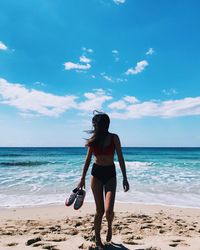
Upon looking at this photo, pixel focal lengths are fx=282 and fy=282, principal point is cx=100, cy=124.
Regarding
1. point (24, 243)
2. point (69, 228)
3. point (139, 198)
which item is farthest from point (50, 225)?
point (139, 198)

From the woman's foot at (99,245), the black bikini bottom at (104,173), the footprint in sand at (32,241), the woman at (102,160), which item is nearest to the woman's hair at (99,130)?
the woman at (102,160)

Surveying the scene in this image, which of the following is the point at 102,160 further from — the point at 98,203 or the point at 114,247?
the point at 114,247

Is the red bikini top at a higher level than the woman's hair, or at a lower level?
lower

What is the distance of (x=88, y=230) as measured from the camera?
5242mm

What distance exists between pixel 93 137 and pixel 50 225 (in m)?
2.65

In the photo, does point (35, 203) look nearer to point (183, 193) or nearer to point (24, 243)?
point (24, 243)

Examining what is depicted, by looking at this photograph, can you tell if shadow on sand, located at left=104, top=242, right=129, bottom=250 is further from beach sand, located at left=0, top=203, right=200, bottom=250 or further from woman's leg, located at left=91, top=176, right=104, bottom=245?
woman's leg, located at left=91, top=176, right=104, bottom=245

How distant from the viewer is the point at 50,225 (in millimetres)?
5738

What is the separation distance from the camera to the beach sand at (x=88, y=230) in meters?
4.39

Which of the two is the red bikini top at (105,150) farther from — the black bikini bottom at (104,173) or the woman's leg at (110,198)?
the woman's leg at (110,198)

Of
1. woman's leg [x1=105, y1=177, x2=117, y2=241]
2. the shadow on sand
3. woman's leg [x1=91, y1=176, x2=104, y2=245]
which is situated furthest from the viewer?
the shadow on sand

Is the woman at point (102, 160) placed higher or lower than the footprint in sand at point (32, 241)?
higher

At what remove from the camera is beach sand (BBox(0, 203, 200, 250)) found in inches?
173

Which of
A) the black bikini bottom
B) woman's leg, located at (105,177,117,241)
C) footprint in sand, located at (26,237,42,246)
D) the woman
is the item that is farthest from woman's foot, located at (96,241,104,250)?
footprint in sand, located at (26,237,42,246)
